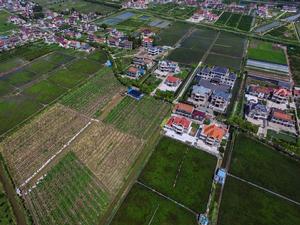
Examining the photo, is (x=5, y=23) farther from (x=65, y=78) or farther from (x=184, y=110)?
(x=184, y=110)

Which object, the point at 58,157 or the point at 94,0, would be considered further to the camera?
the point at 94,0

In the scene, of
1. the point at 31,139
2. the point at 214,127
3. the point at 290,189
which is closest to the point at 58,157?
the point at 31,139

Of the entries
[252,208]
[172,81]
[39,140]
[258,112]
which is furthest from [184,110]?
[39,140]

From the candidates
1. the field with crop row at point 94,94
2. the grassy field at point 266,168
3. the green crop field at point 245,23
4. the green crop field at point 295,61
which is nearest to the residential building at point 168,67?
the field with crop row at point 94,94

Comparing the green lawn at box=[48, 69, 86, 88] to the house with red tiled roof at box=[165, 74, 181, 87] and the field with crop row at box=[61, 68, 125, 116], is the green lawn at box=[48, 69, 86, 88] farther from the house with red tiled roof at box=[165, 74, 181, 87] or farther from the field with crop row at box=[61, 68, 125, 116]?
the house with red tiled roof at box=[165, 74, 181, 87]

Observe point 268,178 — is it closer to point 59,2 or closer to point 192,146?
point 192,146
